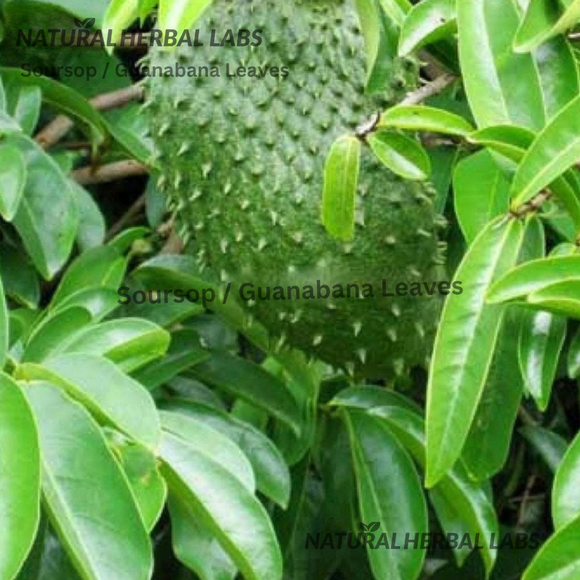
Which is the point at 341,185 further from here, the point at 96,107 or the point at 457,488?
the point at 96,107

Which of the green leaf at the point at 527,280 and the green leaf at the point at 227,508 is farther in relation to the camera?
the green leaf at the point at 227,508

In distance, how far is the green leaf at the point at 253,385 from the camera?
1.81 meters

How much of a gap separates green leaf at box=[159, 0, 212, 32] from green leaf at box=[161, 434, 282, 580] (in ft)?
1.09

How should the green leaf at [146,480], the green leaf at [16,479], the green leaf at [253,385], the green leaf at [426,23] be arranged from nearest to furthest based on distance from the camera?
the green leaf at [16,479]
the green leaf at [146,480]
the green leaf at [426,23]
the green leaf at [253,385]

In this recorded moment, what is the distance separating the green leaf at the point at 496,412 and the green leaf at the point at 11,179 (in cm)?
49

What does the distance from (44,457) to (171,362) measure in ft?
1.77

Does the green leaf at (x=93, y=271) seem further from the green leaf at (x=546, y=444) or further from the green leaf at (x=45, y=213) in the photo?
the green leaf at (x=546, y=444)

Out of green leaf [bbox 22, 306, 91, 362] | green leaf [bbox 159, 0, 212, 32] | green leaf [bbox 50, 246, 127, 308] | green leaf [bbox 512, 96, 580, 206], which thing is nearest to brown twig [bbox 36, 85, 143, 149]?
green leaf [bbox 50, 246, 127, 308]

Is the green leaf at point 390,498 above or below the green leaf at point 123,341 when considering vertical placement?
below

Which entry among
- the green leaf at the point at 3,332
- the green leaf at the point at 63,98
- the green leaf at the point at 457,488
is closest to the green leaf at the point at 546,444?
the green leaf at the point at 457,488

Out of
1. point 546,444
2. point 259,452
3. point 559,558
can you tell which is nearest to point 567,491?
point 559,558

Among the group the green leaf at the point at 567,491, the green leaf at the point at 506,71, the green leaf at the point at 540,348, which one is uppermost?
the green leaf at the point at 506,71

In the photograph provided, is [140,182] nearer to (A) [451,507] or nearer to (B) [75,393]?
(A) [451,507]

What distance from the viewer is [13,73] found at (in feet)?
6.38
